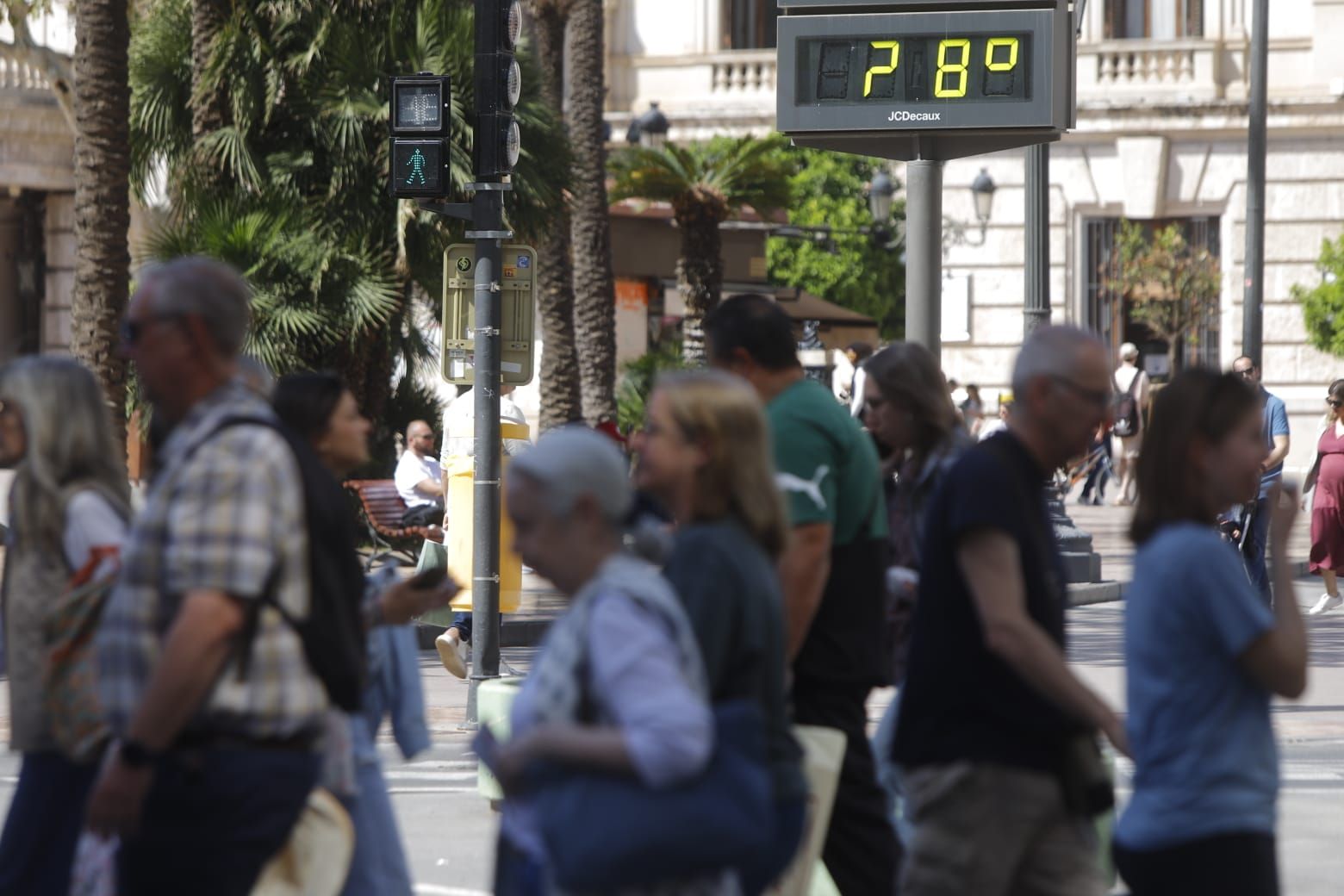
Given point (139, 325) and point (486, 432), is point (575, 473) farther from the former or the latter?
point (486, 432)

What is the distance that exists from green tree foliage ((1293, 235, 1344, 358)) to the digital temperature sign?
21.3m

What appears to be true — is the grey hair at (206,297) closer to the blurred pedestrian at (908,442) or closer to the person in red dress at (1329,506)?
the blurred pedestrian at (908,442)

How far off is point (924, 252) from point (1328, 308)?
2181cm

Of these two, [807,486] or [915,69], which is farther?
[915,69]

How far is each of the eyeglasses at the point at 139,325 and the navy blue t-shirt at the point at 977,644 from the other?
1489mm

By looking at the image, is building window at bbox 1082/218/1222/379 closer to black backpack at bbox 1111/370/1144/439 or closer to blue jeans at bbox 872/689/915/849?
black backpack at bbox 1111/370/1144/439

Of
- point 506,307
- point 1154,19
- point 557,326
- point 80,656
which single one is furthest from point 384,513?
point 1154,19

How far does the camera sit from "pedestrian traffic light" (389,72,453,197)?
1093 centimetres

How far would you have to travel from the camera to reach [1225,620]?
3979 mm

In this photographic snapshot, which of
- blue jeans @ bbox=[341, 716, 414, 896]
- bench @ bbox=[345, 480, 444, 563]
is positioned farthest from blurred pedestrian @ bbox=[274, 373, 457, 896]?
bench @ bbox=[345, 480, 444, 563]

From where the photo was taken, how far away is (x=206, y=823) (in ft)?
12.7

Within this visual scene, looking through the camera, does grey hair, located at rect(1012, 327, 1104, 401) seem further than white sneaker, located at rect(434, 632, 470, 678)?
No

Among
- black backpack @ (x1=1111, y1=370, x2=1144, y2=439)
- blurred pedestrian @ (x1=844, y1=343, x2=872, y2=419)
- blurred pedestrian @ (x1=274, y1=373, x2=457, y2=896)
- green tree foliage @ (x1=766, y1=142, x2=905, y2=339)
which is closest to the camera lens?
blurred pedestrian @ (x1=274, y1=373, x2=457, y2=896)

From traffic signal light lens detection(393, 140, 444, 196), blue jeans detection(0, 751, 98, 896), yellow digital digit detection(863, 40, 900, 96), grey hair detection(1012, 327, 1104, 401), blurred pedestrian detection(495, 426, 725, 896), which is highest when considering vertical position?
yellow digital digit detection(863, 40, 900, 96)
